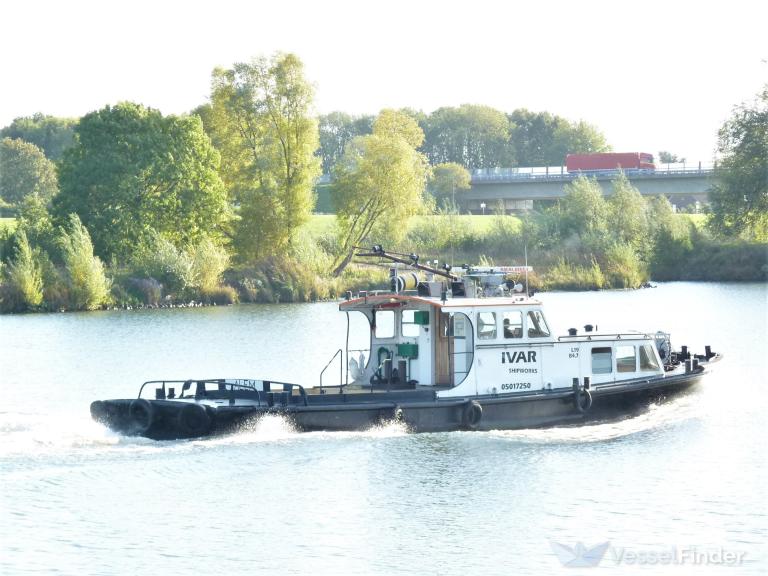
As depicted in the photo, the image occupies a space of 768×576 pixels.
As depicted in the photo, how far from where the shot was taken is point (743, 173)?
81.4m

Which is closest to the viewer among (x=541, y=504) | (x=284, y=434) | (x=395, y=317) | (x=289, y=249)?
(x=541, y=504)

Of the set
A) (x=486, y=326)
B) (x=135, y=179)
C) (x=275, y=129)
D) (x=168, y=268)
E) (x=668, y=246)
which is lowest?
(x=486, y=326)

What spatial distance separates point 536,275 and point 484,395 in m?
48.1

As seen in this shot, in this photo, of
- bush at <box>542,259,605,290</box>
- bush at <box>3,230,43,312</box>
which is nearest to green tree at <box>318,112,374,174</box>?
bush at <box>542,259,605,290</box>

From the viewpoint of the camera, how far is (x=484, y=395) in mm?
26781

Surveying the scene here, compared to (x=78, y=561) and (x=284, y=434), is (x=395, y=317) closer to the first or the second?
(x=284, y=434)

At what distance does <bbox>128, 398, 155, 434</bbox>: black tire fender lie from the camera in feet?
81.6

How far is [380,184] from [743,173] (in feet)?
78.3

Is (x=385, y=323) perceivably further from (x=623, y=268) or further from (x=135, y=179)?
(x=623, y=268)

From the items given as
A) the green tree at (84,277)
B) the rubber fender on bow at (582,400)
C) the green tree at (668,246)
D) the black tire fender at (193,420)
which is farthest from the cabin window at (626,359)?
the green tree at (668,246)

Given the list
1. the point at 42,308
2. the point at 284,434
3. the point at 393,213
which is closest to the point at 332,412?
the point at 284,434

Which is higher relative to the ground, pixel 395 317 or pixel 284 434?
pixel 395 317

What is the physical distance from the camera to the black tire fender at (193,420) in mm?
24875

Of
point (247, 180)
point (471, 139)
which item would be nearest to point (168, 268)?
point (247, 180)
